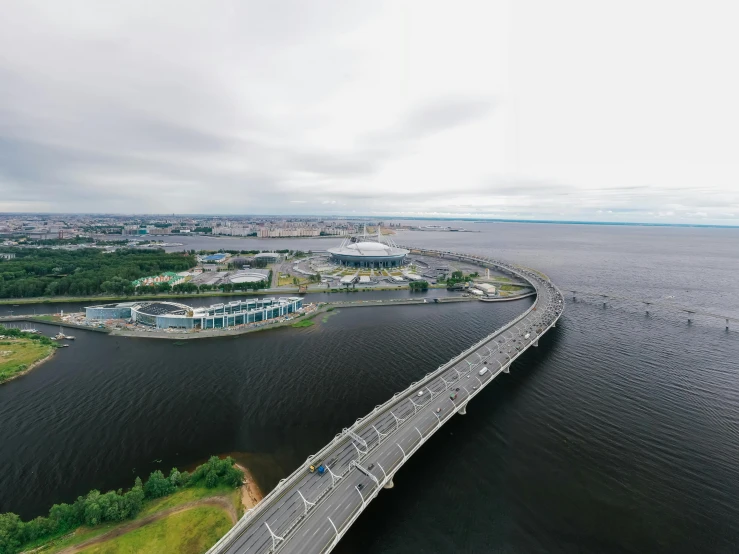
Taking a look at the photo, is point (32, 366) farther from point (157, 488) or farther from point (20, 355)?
point (157, 488)

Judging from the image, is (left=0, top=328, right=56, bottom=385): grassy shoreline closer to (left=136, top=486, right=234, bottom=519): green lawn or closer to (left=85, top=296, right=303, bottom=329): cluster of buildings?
(left=85, top=296, right=303, bottom=329): cluster of buildings

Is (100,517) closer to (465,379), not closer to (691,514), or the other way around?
(465,379)

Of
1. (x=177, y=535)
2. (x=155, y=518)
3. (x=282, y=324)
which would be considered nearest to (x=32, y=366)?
(x=282, y=324)

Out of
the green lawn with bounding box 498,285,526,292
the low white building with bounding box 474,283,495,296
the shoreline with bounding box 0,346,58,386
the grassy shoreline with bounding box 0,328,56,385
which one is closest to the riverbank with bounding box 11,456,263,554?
the shoreline with bounding box 0,346,58,386

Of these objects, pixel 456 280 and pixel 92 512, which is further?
pixel 456 280

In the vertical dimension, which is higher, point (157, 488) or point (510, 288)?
Result: point (510, 288)

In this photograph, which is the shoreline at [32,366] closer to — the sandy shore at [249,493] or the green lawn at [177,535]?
the green lawn at [177,535]
